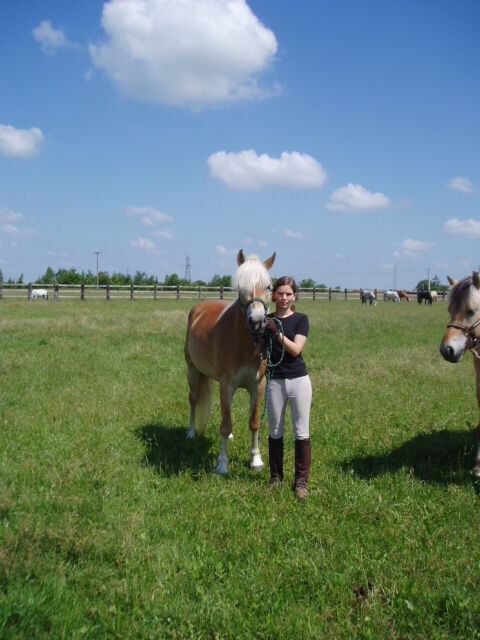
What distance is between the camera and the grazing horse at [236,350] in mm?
4555

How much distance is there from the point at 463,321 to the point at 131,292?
35.2 meters

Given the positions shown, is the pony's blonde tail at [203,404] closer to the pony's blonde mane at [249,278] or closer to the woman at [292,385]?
the woman at [292,385]

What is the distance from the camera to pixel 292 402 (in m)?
Answer: 4.45

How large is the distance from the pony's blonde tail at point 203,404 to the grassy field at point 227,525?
0.23 metres

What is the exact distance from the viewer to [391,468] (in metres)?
5.05

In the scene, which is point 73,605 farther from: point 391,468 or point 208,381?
point 208,381

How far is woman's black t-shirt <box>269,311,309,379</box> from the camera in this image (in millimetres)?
4449

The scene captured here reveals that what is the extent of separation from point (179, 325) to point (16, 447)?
38.8 ft

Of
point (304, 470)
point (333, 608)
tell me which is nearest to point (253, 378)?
point (304, 470)

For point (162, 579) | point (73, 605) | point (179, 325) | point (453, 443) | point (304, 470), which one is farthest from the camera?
point (179, 325)

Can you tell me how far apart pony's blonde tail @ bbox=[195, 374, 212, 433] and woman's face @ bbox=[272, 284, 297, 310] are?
7.59ft

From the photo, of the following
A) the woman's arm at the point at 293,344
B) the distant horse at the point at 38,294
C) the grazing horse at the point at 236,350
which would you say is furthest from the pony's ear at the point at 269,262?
the distant horse at the point at 38,294

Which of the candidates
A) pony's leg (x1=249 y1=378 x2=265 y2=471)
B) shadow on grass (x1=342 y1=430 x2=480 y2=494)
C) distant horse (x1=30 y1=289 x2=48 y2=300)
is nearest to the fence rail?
distant horse (x1=30 y1=289 x2=48 y2=300)

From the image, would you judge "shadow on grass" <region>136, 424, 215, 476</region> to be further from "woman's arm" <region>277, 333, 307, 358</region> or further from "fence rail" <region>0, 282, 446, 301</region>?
"fence rail" <region>0, 282, 446, 301</region>
